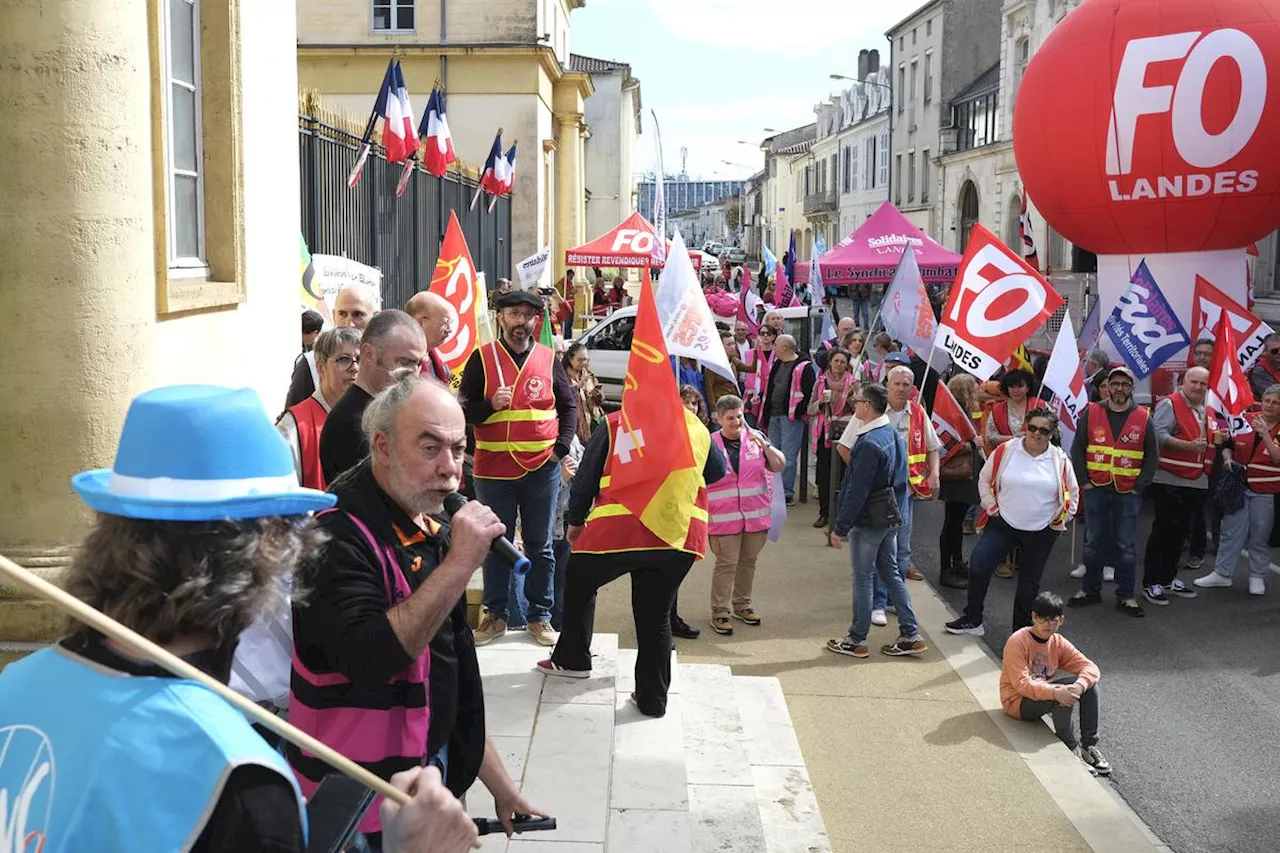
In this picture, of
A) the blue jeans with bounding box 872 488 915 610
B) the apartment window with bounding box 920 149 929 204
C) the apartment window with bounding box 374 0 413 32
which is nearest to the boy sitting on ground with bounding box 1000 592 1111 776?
the blue jeans with bounding box 872 488 915 610

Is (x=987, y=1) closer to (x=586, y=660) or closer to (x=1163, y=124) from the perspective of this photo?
(x=1163, y=124)

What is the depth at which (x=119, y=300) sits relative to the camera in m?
5.22

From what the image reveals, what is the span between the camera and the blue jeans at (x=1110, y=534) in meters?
9.43

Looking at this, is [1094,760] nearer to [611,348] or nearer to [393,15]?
[611,348]

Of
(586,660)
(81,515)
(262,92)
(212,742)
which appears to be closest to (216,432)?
(212,742)

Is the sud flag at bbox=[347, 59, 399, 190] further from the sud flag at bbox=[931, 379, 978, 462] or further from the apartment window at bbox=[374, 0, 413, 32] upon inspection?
the apartment window at bbox=[374, 0, 413, 32]

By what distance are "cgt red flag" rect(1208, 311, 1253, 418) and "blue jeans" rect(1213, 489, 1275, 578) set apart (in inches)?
28.5

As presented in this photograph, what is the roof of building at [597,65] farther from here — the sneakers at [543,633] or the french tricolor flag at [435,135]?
the sneakers at [543,633]

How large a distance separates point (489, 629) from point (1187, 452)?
597 cm

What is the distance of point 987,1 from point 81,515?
169 feet

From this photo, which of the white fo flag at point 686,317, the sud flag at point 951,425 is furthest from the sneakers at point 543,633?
the sud flag at point 951,425

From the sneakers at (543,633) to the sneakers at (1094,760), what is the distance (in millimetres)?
2899

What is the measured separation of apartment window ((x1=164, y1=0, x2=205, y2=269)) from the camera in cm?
637

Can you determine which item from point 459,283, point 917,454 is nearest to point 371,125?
point 459,283
